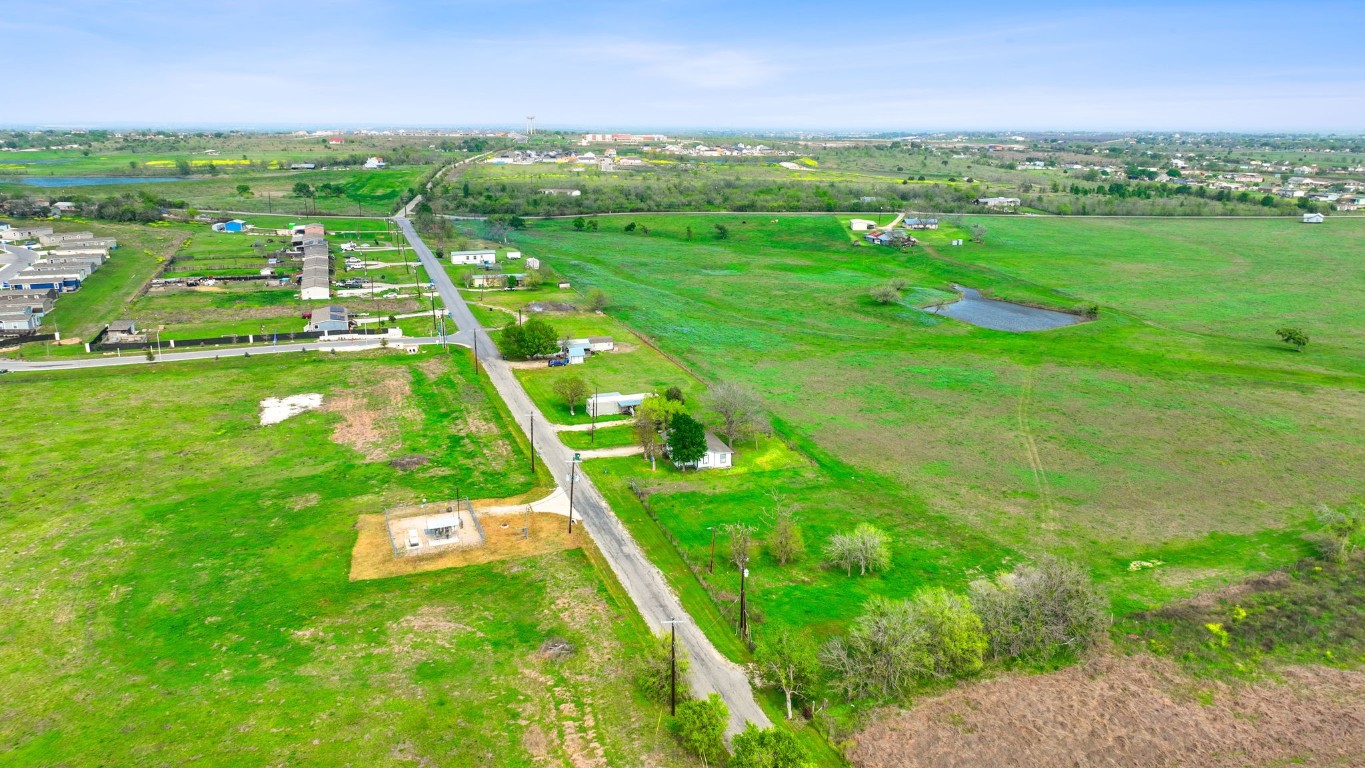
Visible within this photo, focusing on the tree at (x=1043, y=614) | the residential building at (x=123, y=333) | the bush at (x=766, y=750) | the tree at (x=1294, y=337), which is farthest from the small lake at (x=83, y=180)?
the tree at (x=1294, y=337)

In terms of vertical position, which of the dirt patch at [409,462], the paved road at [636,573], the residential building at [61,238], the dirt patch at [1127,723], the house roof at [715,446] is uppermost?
the residential building at [61,238]

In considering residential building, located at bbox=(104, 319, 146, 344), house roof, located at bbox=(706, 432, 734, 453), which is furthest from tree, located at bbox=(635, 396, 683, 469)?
residential building, located at bbox=(104, 319, 146, 344)

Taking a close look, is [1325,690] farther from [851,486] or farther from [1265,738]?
[851,486]

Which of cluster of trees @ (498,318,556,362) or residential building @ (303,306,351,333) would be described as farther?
residential building @ (303,306,351,333)

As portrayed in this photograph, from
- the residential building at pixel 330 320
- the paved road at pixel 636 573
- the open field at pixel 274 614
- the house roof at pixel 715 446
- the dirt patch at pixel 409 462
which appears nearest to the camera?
the open field at pixel 274 614

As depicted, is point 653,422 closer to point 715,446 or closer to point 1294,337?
point 715,446

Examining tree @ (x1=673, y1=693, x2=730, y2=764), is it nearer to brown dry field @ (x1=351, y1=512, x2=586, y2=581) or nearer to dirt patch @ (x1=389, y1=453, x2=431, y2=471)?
brown dry field @ (x1=351, y1=512, x2=586, y2=581)

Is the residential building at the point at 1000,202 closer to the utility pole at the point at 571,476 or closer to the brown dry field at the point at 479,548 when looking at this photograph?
the utility pole at the point at 571,476

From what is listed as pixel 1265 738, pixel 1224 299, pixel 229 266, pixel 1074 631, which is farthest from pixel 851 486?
pixel 229 266
